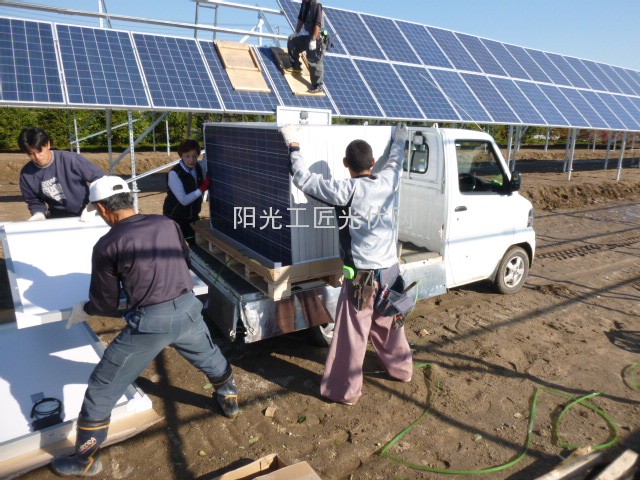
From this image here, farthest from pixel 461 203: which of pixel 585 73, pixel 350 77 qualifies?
pixel 585 73

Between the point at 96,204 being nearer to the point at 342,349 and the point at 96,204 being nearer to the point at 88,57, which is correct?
the point at 342,349

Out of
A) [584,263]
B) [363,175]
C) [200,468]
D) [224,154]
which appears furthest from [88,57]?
[584,263]

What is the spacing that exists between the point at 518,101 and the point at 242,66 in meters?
8.68

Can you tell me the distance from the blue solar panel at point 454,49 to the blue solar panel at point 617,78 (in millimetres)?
9604

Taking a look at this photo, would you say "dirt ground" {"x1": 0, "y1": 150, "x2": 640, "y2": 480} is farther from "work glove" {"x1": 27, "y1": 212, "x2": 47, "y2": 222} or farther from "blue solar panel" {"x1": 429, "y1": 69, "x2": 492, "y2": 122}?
"blue solar panel" {"x1": 429, "y1": 69, "x2": 492, "y2": 122}

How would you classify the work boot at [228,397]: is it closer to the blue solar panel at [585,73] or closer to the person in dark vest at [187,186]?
the person in dark vest at [187,186]

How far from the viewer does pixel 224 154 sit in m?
5.07

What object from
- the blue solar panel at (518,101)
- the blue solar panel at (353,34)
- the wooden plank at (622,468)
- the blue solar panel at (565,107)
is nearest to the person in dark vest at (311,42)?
the blue solar panel at (353,34)

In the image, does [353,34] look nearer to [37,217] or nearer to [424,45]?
[424,45]

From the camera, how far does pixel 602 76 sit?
19.4 m

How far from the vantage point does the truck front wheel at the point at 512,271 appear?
6.16 m

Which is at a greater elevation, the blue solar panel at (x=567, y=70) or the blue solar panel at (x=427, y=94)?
the blue solar panel at (x=567, y=70)

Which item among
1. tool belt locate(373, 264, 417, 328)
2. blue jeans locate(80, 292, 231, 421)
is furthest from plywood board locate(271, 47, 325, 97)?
blue jeans locate(80, 292, 231, 421)

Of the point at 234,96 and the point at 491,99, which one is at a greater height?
the point at 491,99
